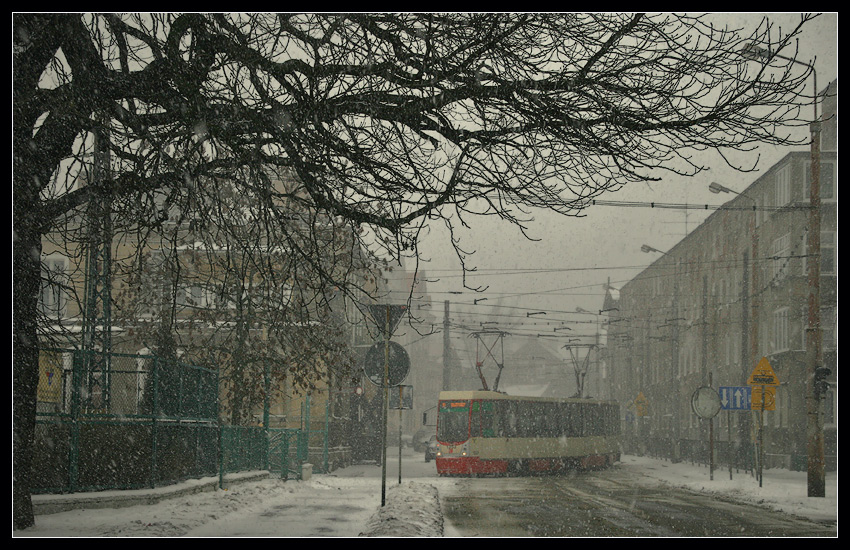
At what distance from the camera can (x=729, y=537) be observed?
13.4 metres

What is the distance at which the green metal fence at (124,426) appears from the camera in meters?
13.6

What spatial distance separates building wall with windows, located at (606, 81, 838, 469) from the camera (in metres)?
41.7

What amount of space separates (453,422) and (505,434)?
1.67 metres

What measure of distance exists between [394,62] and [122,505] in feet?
22.1

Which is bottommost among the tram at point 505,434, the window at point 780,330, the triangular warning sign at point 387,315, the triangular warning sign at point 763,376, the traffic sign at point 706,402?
the tram at point 505,434

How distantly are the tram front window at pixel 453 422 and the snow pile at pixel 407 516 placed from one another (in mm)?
13132

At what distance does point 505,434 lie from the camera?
34156mm

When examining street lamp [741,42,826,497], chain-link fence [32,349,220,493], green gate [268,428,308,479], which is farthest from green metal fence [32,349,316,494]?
street lamp [741,42,826,497]

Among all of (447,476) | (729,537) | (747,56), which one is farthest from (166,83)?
(447,476)

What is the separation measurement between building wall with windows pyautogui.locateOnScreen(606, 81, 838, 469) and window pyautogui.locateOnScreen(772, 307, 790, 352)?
1.7 inches

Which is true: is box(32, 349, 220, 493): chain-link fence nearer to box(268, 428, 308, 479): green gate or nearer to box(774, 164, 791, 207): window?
box(268, 428, 308, 479): green gate

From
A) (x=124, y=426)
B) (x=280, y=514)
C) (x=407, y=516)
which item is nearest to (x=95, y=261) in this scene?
(x=124, y=426)

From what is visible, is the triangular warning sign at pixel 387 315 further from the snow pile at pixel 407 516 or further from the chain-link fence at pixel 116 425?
the chain-link fence at pixel 116 425

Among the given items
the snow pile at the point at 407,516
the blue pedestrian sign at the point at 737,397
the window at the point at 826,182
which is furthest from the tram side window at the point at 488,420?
the window at the point at 826,182
